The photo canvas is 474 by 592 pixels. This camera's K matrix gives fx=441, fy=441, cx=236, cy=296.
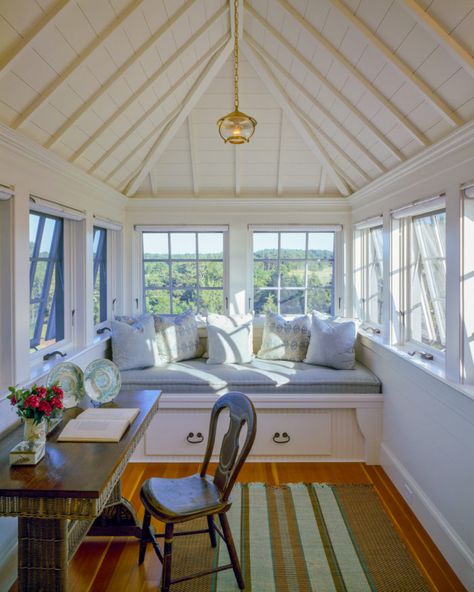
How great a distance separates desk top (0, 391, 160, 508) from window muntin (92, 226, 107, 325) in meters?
1.92

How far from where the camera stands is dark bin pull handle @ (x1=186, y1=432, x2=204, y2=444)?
3.54 metres

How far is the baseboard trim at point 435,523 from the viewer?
2163mm

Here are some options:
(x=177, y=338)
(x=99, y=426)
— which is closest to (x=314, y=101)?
(x=177, y=338)

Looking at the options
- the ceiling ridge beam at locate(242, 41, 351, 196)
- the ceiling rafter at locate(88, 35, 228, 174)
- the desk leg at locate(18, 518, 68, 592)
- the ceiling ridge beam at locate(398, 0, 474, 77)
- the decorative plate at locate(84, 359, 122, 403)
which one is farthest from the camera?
the ceiling ridge beam at locate(242, 41, 351, 196)

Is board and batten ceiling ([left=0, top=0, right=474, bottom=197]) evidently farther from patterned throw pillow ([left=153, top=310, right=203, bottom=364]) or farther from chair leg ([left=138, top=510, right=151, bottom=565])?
chair leg ([left=138, top=510, right=151, bottom=565])

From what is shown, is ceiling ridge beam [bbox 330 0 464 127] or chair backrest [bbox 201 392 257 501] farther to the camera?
ceiling ridge beam [bbox 330 0 464 127]

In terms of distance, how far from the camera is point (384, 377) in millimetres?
3463

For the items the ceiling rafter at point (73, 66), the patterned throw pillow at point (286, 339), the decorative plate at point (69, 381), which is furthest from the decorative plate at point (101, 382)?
the patterned throw pillow at point (286, 339)

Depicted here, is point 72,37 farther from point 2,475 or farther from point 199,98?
point 2,475

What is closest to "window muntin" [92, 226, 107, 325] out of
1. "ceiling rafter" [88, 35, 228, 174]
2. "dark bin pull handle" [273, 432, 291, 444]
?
"ceiling rafter" [88, 35, 228, 174]

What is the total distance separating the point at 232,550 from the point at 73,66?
98.8 inches

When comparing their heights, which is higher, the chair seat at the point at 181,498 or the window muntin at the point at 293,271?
the window muntin at the point at 293,271

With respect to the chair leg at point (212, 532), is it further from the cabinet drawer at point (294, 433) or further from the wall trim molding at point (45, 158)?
the wall trim molding at point (45, 158)

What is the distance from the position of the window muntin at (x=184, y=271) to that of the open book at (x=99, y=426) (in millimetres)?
2344
